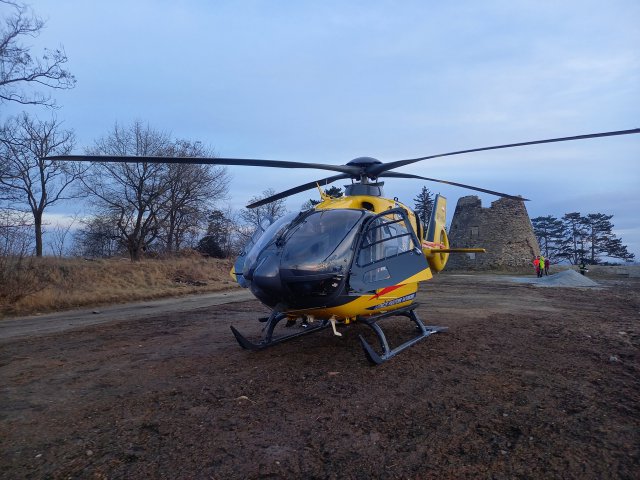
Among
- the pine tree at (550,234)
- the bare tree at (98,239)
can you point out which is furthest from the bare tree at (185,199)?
the pine tree at (550,234)

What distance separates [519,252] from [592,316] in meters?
23.6

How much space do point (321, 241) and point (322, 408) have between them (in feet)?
6.87

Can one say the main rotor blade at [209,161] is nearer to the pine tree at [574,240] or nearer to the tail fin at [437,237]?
the tail fin at [437,237]

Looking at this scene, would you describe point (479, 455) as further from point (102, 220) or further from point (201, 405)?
point (102, 220)

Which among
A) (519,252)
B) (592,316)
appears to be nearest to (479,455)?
(592,316)

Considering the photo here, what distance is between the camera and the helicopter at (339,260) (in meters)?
5.21

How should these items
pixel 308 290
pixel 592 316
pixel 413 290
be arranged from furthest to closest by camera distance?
pixel 592 316 < pixel 413 290 < pixel 308 290

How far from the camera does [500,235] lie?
105 feet

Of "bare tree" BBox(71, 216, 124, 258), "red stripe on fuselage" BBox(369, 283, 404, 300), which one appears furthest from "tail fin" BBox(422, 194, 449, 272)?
"bare tree" BBox(71, 216, 124, 258)

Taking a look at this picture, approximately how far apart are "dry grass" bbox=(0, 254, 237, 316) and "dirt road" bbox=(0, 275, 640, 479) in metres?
6.15

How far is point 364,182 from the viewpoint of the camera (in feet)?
24.5

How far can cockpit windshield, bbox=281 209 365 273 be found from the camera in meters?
5.19

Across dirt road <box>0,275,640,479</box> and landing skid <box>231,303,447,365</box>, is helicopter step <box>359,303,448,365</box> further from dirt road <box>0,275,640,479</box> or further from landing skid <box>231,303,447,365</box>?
dirt road <box>0,275,640,479</box>

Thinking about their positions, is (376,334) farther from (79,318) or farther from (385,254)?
(79,318)
